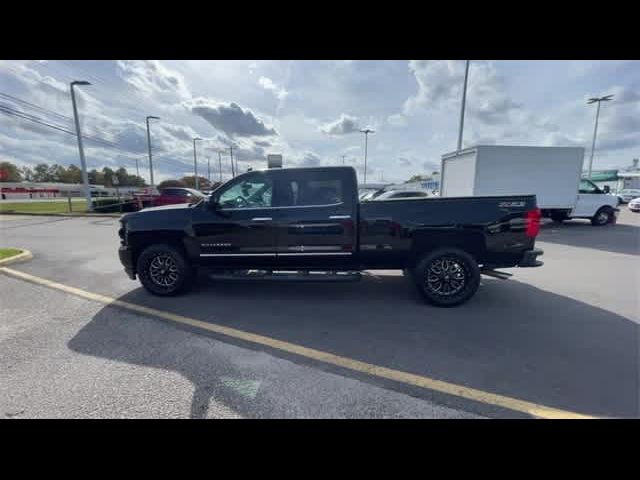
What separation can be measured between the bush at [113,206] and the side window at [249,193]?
17.8 m

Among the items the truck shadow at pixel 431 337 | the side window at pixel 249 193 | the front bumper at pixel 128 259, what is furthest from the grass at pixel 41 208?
the truck shadow at pixel 431 337

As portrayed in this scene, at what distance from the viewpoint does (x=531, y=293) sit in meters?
4.79

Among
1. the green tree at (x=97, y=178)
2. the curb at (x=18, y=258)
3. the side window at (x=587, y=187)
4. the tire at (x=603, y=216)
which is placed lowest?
the curb at (x=18, y=258)

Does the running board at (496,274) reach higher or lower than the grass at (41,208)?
lower

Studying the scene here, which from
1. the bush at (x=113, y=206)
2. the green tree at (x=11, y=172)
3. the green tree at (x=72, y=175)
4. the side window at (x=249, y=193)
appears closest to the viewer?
the side window at (x=249, y=193)

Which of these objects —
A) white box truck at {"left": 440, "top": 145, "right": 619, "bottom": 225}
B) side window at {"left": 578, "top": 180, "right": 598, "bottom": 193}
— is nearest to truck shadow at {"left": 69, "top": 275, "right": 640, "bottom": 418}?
white box truck at {"left": 440, "top": 145, "right": 619, "bottom": 225}

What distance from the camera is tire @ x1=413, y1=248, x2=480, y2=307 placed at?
4.23 m

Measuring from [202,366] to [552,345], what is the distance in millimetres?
3635

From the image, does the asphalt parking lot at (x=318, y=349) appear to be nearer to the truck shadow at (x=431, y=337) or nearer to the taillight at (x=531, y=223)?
the truck shadow at (x=431, y=337)

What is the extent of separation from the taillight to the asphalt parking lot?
1.06 metres

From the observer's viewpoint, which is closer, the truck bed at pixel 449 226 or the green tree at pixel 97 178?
the truck bed at pixel 449 226

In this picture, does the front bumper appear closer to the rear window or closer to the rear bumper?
the rear window

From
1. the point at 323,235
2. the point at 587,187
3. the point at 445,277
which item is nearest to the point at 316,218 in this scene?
the point at 323,235

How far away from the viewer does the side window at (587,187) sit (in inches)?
497
